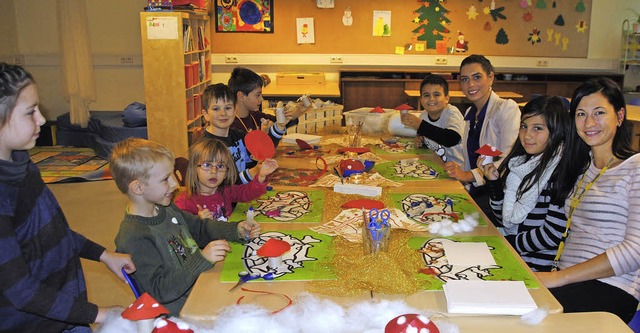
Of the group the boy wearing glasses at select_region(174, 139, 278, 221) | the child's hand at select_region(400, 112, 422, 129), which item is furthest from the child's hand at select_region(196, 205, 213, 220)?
the child's hand at select_region(400, 112, 422, 129)

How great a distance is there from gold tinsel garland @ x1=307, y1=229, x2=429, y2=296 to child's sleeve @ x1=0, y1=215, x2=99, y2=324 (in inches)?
27.7

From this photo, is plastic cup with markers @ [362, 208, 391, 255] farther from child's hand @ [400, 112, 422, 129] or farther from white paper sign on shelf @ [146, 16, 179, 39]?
white paper sign on shelf @ [146, 16, 179, 39]

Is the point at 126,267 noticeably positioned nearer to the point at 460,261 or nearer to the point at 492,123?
the point at 460,261

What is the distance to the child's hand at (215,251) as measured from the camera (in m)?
1.81

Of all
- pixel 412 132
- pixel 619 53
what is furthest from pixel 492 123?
pixel 619 53

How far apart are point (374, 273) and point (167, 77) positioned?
4.82m

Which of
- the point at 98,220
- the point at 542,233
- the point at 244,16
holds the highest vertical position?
the point at 244,16

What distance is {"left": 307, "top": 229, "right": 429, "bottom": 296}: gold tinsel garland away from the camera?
1671 millimetres

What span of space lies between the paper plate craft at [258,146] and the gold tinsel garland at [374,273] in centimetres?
102

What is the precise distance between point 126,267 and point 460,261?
113 centimetres

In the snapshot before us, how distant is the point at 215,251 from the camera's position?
1813mm

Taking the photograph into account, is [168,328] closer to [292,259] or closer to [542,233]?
[292,259]

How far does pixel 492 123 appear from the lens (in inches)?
138

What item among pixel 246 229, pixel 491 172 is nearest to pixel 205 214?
pixel 246 229
